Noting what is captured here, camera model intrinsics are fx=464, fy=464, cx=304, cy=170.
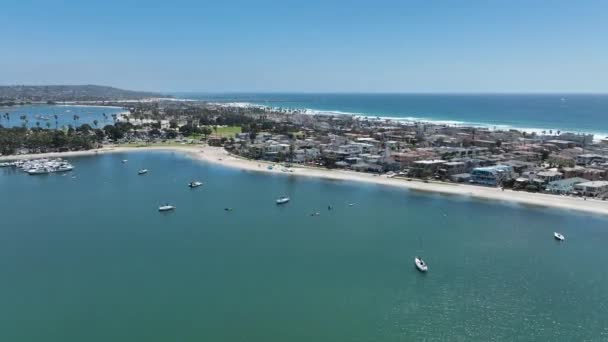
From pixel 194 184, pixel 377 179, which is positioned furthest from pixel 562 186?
pixel 194 184

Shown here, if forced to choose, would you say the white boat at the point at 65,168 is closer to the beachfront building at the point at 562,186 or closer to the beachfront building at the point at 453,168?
the beachfront building at the point at 453,168

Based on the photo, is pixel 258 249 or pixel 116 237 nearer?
pixel 258 249

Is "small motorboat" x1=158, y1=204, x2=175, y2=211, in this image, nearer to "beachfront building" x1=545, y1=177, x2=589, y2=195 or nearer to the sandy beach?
the sandy beach

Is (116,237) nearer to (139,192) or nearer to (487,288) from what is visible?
(139,192)

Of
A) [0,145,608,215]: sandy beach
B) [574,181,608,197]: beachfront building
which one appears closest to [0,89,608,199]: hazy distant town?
[574,181,608,197]: beachfront building

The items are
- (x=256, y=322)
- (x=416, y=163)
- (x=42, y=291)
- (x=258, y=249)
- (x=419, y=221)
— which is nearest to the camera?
(x=256, y=322)

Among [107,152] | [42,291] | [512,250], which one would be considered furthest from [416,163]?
[107,152]

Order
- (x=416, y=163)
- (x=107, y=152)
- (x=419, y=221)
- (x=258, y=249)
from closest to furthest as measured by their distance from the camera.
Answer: (x=258, y=249)
(x=419, y=221)
(x=416, y=163)
(x=107, y=152)

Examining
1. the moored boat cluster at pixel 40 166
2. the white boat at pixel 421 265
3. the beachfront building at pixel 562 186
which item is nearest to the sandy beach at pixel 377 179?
the beachfront building at pixel 562 186
